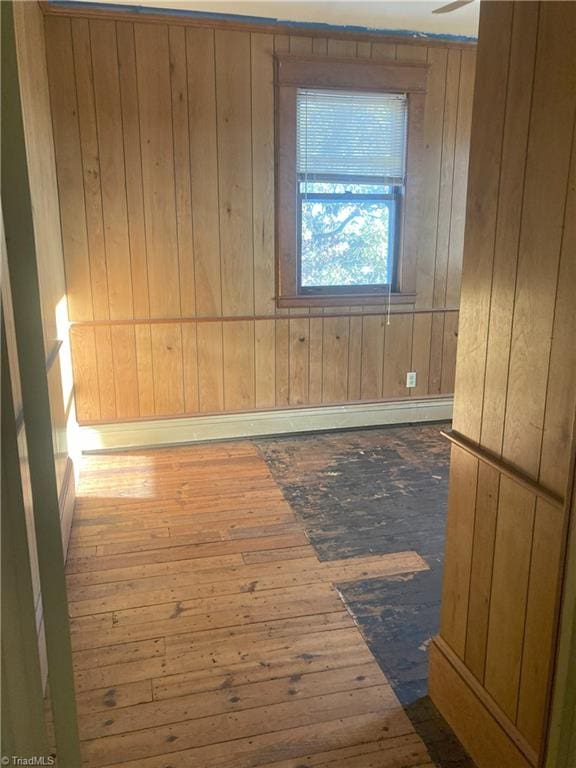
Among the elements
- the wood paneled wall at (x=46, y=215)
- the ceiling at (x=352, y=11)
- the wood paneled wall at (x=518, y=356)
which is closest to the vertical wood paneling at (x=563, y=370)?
the wood paneled wall at (x=518, y=356)

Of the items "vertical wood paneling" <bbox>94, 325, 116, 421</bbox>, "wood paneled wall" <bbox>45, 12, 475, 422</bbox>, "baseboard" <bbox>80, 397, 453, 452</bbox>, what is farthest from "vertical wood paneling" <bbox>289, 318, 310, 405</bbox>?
"vertical wood paneling" <bbox>94, 325, 116, 421</bbox>

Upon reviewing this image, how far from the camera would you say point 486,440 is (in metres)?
1.64

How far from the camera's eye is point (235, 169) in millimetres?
3986

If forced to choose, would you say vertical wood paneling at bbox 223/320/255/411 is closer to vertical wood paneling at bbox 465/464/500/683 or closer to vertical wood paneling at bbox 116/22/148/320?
vertical wood paneling at bbox 116/22/148/320

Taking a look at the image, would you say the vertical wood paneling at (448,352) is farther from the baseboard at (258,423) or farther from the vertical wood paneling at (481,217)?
the vertical wood paneling at (481,217)

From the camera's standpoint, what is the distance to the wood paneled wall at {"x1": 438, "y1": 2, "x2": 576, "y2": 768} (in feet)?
4.32

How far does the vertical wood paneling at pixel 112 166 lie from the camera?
3.63 metres

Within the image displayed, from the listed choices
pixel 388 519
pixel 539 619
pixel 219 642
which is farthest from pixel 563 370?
pixel 388 519

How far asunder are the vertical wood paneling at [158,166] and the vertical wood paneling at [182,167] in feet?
0.10

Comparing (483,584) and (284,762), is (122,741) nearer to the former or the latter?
(284,762)

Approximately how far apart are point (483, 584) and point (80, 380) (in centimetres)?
310

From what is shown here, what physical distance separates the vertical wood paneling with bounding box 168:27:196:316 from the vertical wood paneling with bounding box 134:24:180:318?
0.10 feet

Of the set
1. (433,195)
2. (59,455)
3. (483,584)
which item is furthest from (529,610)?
(433,195)

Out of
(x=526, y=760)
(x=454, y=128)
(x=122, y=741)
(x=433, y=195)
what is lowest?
(x=122, y=741)
